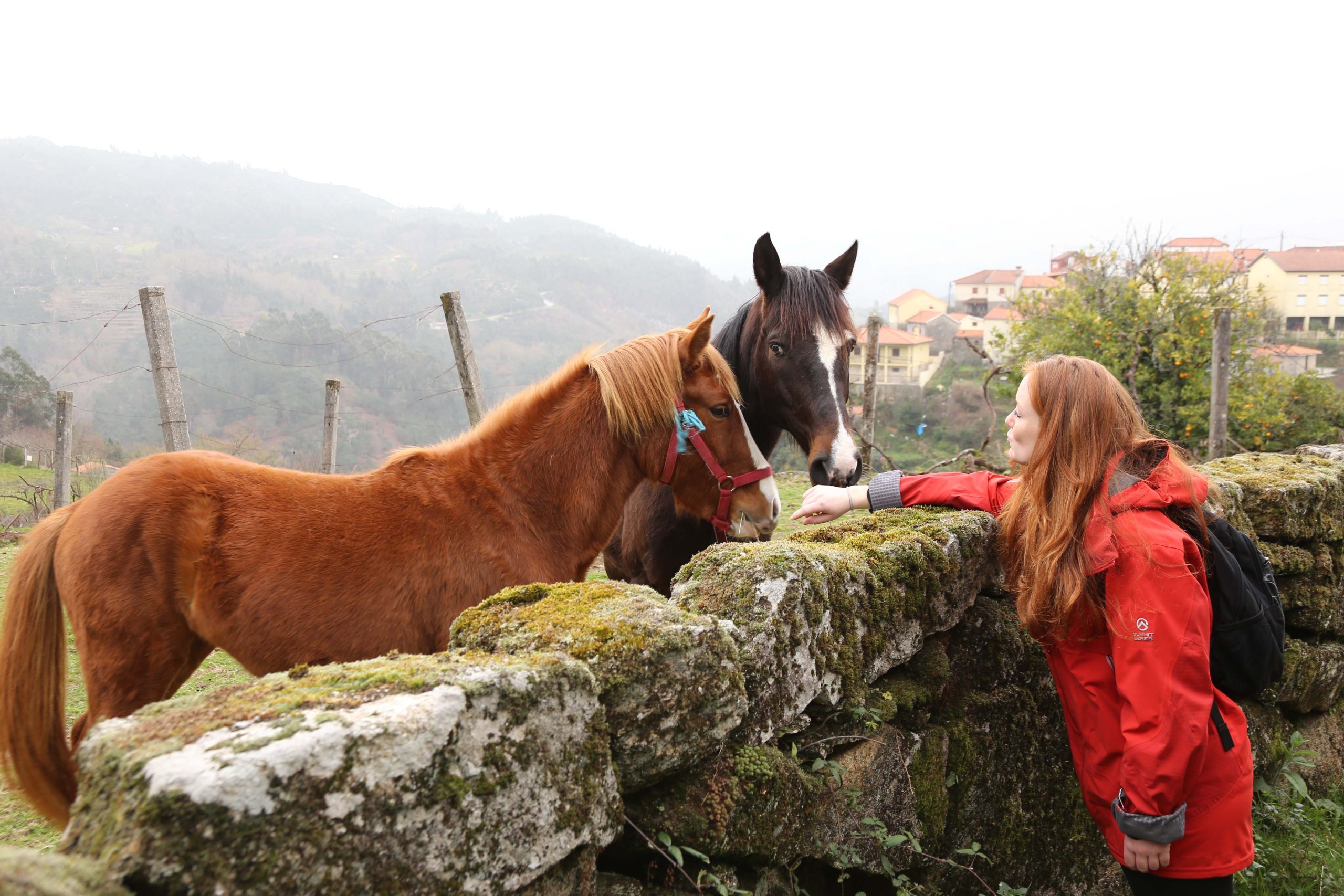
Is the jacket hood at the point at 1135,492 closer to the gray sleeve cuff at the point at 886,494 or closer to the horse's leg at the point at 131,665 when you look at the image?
the gray sleeve cuff at the point at 886,494

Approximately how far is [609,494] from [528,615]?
4.55 ft

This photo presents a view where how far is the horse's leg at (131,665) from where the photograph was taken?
2414 millimetres

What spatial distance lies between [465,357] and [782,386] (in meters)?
4.95

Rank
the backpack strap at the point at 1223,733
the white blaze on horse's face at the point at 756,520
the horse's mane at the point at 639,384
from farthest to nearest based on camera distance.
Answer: the white blaze on horse's face at the point at 756,520, the horse's mane at the point at 639,384, the backpack strap at the point at 1223,733

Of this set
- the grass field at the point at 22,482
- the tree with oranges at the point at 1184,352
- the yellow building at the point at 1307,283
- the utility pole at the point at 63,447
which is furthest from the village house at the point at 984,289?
the utility pole at the point at 63,447

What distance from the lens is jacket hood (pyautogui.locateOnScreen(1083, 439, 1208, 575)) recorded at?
205 centimetres

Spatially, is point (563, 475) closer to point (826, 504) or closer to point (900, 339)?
point (826, 504)

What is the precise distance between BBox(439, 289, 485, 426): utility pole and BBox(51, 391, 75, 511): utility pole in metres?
6.28

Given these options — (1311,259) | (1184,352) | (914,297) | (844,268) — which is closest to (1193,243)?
(1311,259)

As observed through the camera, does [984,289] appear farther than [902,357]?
Yes

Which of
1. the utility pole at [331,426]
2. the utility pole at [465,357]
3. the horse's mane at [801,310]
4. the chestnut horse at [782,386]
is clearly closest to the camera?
the chestnut horse at [782,386]

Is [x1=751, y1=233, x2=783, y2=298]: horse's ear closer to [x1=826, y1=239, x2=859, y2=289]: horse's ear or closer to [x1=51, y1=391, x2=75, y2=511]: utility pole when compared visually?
[x1=826, y1=239, x2=859, y2=289]: horse's ear

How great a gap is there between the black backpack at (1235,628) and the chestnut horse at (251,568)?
6.60 ft

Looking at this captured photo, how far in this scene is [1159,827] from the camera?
193cm
